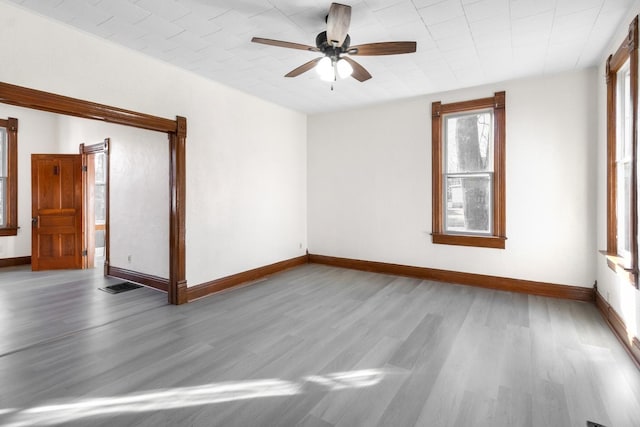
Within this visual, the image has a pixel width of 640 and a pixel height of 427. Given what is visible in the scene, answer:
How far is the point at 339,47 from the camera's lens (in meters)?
2.73

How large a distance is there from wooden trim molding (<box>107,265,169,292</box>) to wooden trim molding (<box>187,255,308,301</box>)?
55 cm

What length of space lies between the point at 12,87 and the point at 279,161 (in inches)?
140

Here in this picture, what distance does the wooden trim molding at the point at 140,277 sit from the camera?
4.55 metres

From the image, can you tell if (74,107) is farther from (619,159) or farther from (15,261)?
(619,159)

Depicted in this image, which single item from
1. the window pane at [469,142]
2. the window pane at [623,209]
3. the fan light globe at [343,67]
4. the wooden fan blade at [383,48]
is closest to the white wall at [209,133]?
the fan light globe at [343,67]

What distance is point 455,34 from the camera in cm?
311

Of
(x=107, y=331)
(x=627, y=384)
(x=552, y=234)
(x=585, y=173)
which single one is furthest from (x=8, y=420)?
(x=585, y=173)

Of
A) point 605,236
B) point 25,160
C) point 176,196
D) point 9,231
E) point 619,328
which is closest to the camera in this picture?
point 619,328

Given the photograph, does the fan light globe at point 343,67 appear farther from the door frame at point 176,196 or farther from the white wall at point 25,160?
the white wall at point 25,160

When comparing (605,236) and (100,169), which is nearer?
(605,236)

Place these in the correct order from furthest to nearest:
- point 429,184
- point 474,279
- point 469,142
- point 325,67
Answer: point 429,184 → point 469,142 → point 474,279 → point 325,67

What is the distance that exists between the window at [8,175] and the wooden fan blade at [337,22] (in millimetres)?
6926

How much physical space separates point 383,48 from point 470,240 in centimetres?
316

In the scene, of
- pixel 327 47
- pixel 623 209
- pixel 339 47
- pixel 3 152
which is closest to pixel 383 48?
pixel 339 47
